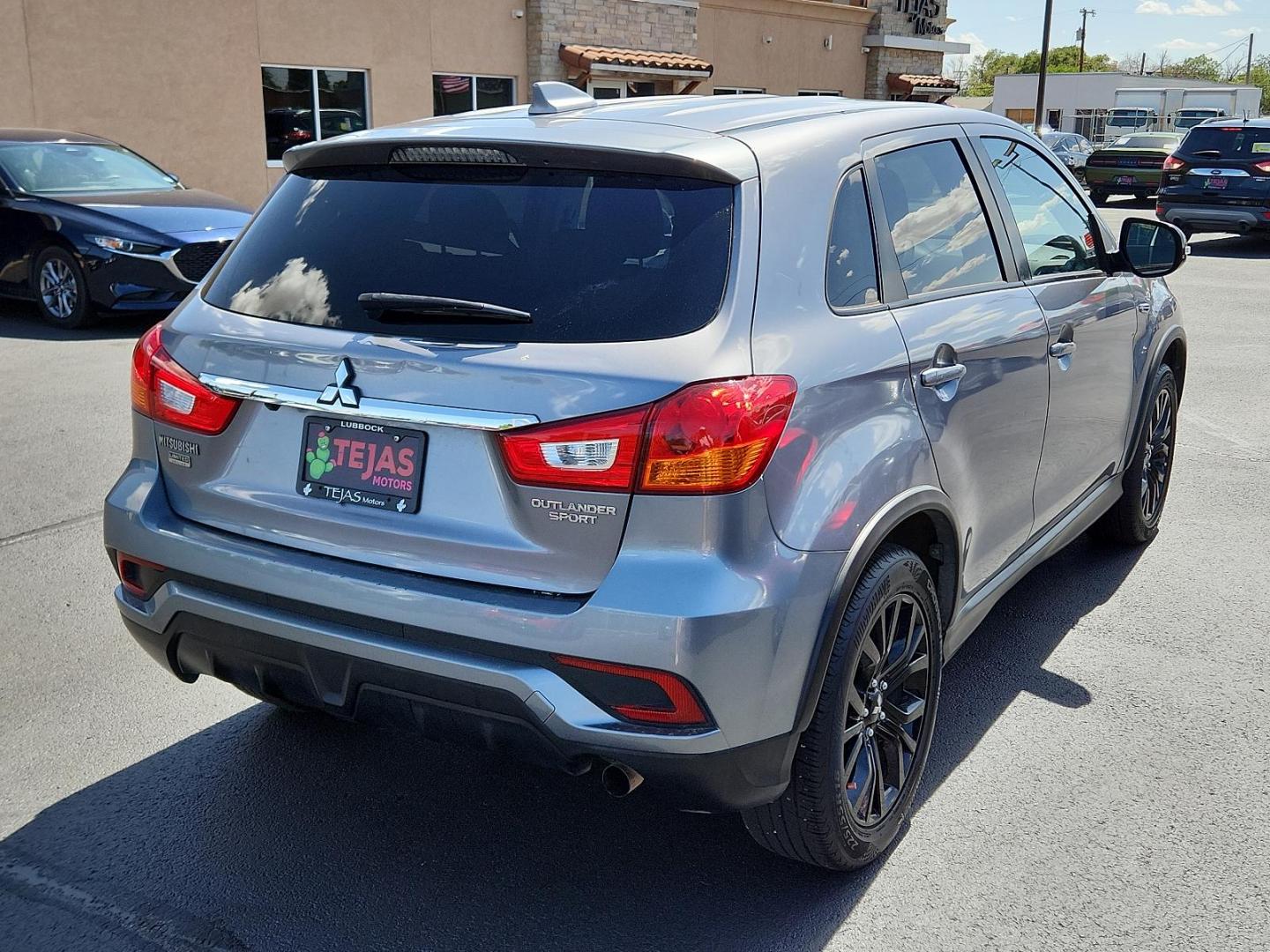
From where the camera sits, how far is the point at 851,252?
3.00 m

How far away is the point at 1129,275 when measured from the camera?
473cm

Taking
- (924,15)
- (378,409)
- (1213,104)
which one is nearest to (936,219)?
(378,409)

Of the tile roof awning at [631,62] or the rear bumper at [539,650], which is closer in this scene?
the rear bumper at [539,650]

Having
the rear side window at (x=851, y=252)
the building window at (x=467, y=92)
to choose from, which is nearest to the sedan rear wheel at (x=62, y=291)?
the rear side window at (x=851, y=252)

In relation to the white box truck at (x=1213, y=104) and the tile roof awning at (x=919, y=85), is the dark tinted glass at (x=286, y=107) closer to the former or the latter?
the tile roof awning at (x=919, y=85)

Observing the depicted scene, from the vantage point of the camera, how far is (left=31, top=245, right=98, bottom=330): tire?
411 inches

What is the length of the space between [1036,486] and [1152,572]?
5.27 ft

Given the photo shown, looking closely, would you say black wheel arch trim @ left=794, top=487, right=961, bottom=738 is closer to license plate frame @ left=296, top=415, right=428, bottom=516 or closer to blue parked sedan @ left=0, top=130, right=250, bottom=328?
license plate frame @ left=296, top=415, right=428, bottom=516

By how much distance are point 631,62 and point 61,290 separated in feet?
44.2

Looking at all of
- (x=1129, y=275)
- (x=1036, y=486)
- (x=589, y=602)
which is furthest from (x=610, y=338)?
(x=1129, y=275)

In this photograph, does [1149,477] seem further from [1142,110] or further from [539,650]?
[1142,110]

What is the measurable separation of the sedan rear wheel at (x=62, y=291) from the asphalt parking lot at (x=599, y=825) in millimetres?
6256

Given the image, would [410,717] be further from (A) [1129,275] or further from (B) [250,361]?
(A) [1129,275]

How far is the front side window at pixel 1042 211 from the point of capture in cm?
399
